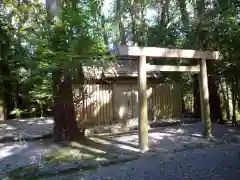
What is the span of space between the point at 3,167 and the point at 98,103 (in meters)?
5.41

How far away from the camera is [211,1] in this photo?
Answer: 1047cm

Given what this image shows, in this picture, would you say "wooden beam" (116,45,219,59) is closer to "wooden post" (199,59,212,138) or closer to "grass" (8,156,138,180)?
"wooden post" (199,59,212,138)

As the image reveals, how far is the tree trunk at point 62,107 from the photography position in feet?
26.9

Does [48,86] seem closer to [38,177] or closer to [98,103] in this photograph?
[98,103]

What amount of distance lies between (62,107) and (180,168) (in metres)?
4.11

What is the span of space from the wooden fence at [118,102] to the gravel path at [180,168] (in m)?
4.60

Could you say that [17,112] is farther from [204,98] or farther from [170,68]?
[204,98]

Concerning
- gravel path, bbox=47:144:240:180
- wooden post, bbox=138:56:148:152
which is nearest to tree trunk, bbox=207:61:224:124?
gravel path, bbox=47:144:240:180

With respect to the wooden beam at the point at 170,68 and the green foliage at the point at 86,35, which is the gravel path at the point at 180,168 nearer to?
the wooden beam at the point at 170,68

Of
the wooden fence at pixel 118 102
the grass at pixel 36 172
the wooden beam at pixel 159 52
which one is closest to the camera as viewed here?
the grass at pixel 36 172

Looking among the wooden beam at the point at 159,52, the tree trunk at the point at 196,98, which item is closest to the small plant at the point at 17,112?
the tree trunk at the point at 196,98

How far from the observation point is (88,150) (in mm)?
7449

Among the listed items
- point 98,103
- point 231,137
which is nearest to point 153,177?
point 231,137

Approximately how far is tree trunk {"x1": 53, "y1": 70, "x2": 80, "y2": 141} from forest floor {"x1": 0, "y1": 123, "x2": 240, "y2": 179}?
0.33m
